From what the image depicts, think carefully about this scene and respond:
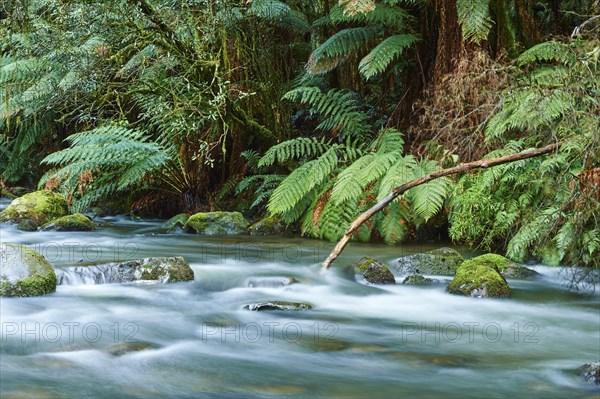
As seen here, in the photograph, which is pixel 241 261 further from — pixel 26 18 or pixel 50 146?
pixel 50 146

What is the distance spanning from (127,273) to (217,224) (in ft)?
8.83

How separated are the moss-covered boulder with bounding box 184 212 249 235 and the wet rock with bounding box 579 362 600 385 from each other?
4642mm

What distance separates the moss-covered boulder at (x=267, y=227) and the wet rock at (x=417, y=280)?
2.51 meters

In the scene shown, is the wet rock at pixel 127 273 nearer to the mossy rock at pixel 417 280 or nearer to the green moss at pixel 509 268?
the mossy rock at pixel 417 280

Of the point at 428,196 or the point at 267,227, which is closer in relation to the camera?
the point at 428,196

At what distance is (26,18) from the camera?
209 inches

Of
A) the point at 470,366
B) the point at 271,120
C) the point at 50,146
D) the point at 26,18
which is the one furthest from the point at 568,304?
the point at 50,146

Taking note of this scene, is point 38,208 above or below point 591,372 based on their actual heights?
above

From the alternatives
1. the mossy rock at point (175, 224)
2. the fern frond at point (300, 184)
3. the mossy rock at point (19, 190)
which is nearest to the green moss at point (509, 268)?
the fern frond at point (300, 184)

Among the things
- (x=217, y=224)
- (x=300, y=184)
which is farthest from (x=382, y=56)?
(x=217, y=224)

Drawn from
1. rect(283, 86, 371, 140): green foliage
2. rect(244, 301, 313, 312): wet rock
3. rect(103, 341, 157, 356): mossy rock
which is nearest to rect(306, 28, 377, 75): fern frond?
rect(283, 86, 371, 140): green foliage

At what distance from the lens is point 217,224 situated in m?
7.60

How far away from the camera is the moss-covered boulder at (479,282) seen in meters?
4.62

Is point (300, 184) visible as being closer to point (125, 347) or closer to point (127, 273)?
point (127, 273)
